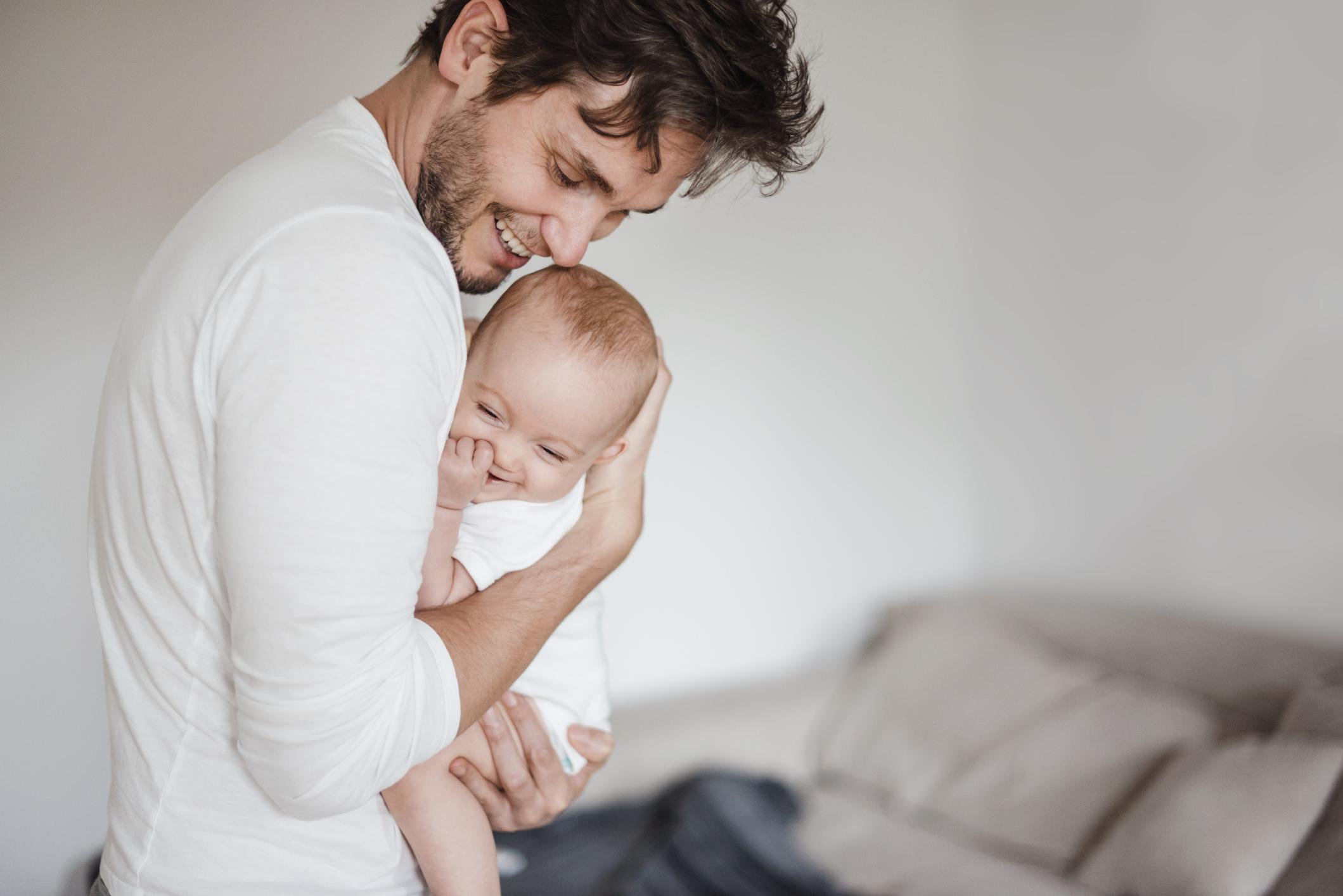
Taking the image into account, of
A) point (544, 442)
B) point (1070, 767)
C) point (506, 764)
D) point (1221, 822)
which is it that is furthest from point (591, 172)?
point (1070, 767)

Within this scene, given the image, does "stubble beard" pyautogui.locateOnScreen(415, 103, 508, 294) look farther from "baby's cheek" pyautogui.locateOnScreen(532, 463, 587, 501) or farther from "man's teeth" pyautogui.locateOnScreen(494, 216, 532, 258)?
"baby's cheek" pyautogui.locateOnScreen(532, 463, 587, 501)

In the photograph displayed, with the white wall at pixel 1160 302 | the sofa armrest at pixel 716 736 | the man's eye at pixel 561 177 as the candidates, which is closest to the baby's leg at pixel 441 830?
the man's eye at pixel 561 177

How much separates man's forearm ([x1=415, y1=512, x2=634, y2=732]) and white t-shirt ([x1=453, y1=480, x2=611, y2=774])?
0.13 feet

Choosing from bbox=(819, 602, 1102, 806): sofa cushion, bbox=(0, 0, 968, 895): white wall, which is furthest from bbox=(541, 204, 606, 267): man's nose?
bbox=(819, 602, 1102, 806): sofa cushion

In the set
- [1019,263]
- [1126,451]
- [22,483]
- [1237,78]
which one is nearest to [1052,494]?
[1126,451]

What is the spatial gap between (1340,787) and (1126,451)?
1.07 meters

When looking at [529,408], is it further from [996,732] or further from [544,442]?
[996,732]

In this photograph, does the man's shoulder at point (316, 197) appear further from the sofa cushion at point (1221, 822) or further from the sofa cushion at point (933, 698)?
the sofa cushion at point (933, 698)

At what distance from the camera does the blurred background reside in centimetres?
209

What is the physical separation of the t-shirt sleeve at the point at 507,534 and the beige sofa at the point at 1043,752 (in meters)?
1.29

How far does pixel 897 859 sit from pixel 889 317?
1450 mm

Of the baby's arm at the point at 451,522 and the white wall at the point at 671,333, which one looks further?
the white wall at the point at 671,333

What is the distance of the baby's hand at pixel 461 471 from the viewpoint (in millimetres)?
1152

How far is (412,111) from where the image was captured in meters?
1.02
